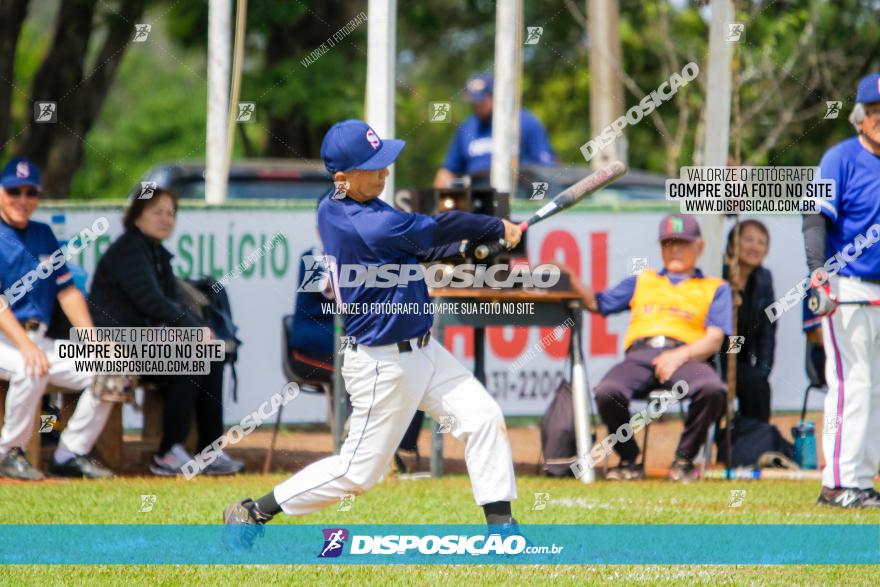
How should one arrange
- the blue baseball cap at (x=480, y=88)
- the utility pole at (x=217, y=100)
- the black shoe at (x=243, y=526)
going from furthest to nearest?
the blue baseball cap at (x=480, y=88)
the utility pole at (x=217, y=100)
the black shoe at (x=243, y=526)

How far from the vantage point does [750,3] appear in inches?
752

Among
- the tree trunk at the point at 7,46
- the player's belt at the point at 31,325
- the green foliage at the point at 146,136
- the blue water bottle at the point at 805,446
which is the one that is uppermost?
the green foliage at the point at 146,136

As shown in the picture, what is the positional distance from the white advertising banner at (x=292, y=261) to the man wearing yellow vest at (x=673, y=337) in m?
1.32

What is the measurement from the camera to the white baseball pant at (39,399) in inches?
361

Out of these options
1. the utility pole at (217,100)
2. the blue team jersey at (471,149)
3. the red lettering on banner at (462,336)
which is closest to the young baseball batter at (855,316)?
the red lettering on banner at (462,336)

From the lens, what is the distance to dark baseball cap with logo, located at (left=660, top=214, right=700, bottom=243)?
9859 millimetres

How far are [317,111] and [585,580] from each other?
44.1 feet

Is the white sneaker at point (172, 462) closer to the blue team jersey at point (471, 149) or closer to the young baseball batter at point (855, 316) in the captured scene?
the young baseball batter at point (855, 316)

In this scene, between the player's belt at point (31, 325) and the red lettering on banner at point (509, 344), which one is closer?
the player's belt at point (31, 325)

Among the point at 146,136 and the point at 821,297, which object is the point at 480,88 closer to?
the point at 821,297

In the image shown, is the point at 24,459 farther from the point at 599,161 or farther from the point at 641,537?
the point at 599,161

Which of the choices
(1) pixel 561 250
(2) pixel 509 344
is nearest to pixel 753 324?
(1) pixel 561 250

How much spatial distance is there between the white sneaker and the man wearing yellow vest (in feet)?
8.75

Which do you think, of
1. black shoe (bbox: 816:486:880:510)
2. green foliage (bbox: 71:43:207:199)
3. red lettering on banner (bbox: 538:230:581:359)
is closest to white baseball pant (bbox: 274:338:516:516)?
black shoe (bbox: 816:486:880:510)
